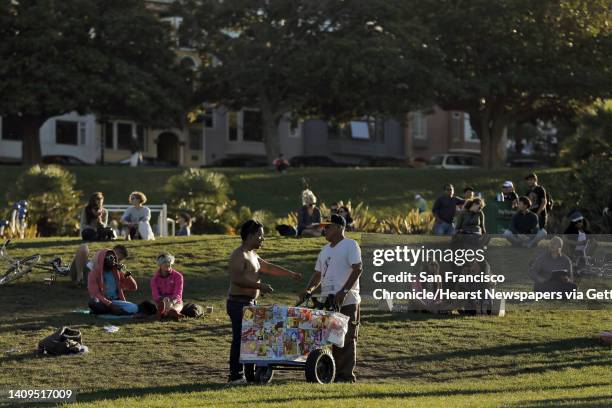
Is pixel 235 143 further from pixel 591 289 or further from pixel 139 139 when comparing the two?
pixel 591 289

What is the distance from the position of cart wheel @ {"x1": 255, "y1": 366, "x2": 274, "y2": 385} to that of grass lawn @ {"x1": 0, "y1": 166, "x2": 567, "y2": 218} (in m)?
28.7

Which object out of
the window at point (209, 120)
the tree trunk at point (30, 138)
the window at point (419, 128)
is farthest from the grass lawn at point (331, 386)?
the window at point (419, 128)

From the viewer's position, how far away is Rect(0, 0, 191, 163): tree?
51312mm

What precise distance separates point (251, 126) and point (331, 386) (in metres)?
63.8

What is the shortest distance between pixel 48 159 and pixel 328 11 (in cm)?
1505

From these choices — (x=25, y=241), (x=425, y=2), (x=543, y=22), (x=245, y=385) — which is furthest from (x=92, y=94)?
(x=245, y=385)

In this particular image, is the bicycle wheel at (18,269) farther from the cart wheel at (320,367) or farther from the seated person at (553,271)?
the cart wheel at (320,367)

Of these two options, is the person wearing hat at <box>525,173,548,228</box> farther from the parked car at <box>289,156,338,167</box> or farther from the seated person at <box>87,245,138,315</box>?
the parked car at <box>289,156,338,167</box>

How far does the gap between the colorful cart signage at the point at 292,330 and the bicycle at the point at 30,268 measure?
25.7 ft

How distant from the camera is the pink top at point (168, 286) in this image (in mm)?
19453

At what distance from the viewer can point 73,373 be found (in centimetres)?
1633

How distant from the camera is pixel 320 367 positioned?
1483 cm

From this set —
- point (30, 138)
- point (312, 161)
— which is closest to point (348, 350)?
Answer: point (30, 138)

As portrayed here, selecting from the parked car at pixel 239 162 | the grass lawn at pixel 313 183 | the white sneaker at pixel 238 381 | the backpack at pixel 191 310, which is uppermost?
the parked car at pixel 239 162
